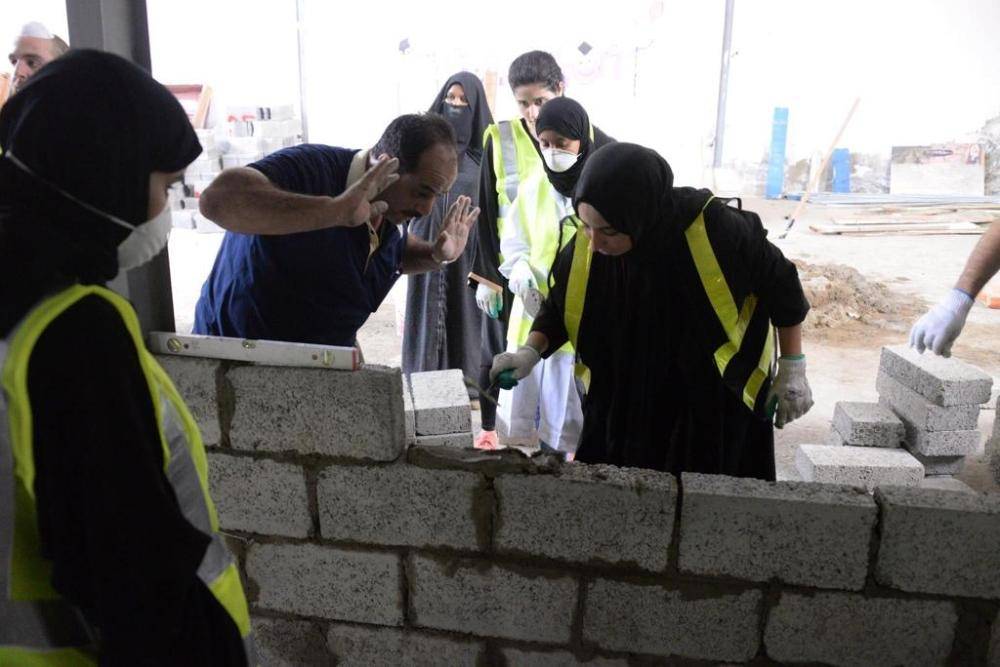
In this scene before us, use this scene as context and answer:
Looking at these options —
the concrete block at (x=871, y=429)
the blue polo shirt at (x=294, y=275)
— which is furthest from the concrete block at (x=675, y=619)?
the concrete block at (x=871, y=429)

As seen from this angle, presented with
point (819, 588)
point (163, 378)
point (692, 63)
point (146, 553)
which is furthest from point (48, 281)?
point (692, 63)

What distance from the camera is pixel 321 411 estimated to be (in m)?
2.51

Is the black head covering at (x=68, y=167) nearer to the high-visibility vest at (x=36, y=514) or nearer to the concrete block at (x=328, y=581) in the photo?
the high-visibility vest at (x=36, y=514)

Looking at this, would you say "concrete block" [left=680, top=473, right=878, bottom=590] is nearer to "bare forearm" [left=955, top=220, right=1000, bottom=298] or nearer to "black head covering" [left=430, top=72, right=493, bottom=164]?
"bare forearm" [left=955, top=220, right=1000, bottom=298]

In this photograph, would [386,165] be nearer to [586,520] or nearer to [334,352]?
[334,352]

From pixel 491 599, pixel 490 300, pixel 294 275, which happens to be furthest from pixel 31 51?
pixel 491 599

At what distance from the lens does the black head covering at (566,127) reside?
3.80 metres

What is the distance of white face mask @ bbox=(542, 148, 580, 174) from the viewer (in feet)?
12.7

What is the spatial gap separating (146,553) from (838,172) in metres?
16.0

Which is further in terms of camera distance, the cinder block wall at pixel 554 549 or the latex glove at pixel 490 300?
the latex glove at pixel 490 300

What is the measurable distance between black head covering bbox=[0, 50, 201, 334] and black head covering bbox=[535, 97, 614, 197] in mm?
2692

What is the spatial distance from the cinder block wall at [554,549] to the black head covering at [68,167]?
1.30m

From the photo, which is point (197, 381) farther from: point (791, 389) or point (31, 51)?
point (31, 51)

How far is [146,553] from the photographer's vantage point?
1.20 m
